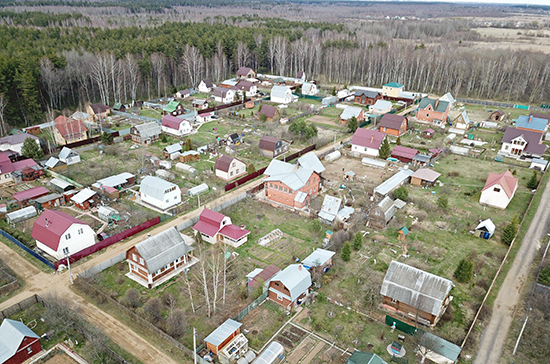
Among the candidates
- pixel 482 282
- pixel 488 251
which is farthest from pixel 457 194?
pixel 482 282

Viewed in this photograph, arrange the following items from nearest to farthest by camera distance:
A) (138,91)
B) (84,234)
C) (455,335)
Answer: (455,335) → (84,234) → (138,91)

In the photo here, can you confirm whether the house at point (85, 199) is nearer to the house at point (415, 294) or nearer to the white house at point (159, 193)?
the white house at point (159, 193)

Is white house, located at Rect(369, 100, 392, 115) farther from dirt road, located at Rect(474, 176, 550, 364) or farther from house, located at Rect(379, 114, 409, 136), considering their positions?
dirt road, located at Rect(474, 176, 550, 364)

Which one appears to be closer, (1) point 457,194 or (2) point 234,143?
(1) point 457,194

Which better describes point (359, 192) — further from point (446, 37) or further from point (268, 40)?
point (446, 37)

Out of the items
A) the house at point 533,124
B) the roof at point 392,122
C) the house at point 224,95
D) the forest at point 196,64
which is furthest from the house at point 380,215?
the forest at point 196,64

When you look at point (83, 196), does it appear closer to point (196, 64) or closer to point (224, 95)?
point (224, 95)

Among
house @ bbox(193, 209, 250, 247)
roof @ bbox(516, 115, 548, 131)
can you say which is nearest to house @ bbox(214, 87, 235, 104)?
house @ bbox(193, 209, 250, 247)
